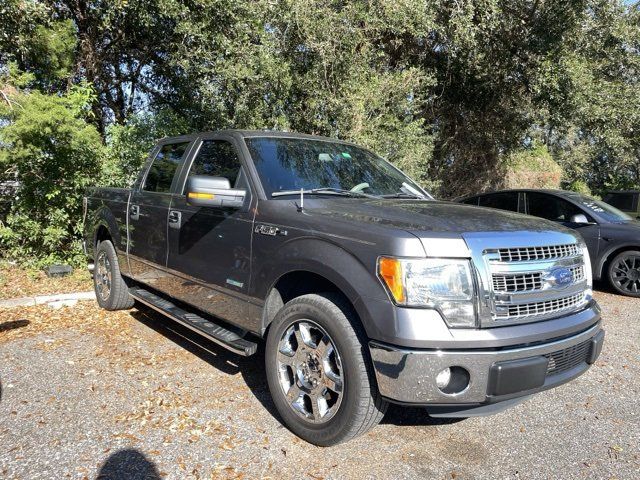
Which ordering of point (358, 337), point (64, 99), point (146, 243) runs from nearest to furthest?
point (358, 337) < point (146, 243) < point (64, 99)

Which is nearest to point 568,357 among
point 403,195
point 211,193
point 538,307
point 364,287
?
point 538,307

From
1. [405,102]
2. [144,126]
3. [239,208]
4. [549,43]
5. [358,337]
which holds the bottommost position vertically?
[358,337]

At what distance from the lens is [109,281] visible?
567cm

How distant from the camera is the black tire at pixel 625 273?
7453 millimetres

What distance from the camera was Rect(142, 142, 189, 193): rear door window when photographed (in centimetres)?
464

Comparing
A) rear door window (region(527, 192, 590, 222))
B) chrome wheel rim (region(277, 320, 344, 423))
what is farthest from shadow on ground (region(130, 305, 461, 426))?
rear door window (region(527, 192, 590, 222))

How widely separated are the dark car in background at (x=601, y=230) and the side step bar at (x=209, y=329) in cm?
634

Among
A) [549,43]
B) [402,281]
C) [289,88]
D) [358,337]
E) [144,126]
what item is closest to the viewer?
[402,281]

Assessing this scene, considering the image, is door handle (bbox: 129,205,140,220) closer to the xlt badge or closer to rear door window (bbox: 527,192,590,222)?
the xlt badge

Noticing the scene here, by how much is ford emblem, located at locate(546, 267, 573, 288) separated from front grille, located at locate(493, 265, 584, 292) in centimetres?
8

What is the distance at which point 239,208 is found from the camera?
3.57 metres

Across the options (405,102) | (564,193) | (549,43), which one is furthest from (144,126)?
(549,43)

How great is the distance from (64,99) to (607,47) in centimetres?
1232

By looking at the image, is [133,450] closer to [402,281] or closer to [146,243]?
[402,281]
